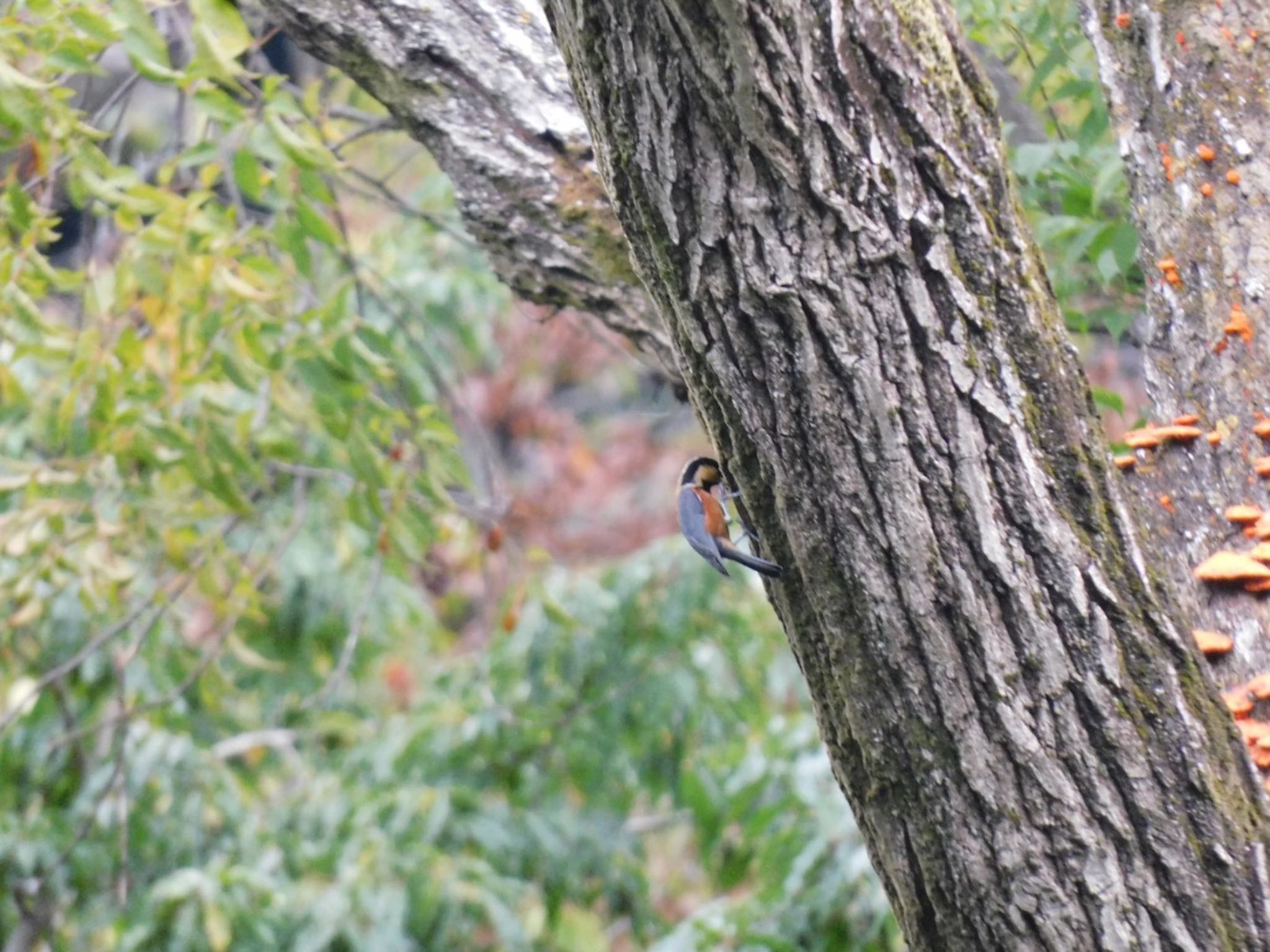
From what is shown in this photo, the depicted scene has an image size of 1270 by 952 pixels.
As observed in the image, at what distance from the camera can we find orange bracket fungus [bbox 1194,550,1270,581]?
61.0 inches

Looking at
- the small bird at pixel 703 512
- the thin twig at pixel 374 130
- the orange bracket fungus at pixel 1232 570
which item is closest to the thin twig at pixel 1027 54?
the orange bracket fungus at pixel 1232 570

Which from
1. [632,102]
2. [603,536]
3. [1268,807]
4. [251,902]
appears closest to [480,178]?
[632,102]

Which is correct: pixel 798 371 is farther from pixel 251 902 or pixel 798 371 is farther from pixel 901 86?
pixel 251 902

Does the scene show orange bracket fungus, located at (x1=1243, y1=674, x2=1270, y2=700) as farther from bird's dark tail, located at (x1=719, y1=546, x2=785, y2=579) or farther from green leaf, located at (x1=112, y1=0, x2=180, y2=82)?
green leaf, located at (x1=112, y1=0, x2=180, y2=82)

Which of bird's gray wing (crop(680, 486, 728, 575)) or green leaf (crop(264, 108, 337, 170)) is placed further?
green leaf (crop(264, 108, 337, 170))

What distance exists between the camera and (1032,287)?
3.88 ft

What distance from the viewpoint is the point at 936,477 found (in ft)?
3.83

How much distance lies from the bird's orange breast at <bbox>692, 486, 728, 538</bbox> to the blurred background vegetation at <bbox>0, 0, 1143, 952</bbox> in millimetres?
923

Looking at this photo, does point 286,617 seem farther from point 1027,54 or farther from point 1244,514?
point 1244,514

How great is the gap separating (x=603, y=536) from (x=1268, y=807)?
6.84 metres

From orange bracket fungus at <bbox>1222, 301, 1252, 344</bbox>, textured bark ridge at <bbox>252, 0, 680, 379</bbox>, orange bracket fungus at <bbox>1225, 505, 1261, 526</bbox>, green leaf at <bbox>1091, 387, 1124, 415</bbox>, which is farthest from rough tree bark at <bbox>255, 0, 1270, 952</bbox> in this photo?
green leaf at <bbox>1091, 387, 1124, 415</bbox>

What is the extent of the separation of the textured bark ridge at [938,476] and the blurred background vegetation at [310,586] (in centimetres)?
95

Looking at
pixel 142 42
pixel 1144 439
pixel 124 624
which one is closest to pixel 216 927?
pixel 124 624

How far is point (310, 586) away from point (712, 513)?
288 cm
